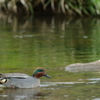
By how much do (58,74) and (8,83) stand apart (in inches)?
60.1

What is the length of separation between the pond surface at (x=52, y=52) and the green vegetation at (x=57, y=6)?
77 cm

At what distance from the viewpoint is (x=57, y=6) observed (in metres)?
25.1

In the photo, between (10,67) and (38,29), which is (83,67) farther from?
(38,29)

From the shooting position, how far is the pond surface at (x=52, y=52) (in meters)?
7.99

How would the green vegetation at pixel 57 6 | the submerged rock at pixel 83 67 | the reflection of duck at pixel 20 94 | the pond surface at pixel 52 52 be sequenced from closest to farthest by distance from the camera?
the reflection of duck at pixel 20 94
the pond surface at pixel 52 52
the submerged rock at pixel 83 67
the green vegetation at pixel 57 6

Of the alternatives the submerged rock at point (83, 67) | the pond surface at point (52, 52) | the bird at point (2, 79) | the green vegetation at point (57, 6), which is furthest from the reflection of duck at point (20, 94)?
the green vegetation at point (57, 6)

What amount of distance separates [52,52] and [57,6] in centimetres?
A: 1281

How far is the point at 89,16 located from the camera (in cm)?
2519

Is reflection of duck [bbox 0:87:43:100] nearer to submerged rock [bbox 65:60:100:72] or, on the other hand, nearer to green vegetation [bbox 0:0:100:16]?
submerged rock [bbox 65:60:100:72]

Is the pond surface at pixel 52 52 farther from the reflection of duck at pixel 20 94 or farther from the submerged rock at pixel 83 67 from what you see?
the submerged rock at pixel 83 67

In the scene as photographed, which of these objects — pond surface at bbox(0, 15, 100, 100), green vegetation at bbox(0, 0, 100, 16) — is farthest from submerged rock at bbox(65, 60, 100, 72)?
green vegetation at bbox(0, 0, 100, 16)

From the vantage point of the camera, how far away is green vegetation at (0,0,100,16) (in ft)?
79.1

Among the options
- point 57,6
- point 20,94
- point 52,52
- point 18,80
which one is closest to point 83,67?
point 18,80

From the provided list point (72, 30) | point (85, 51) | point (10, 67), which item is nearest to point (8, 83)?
point (10, 67)
